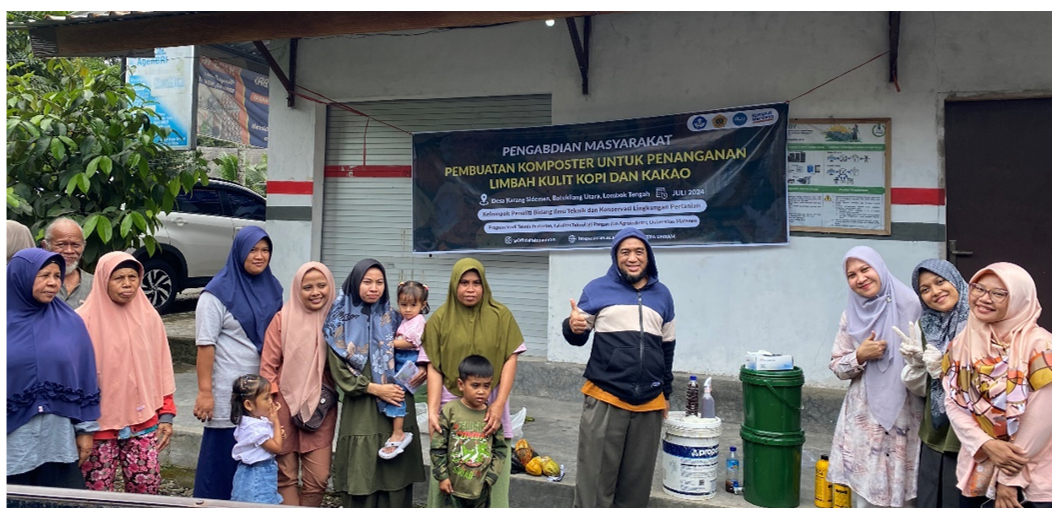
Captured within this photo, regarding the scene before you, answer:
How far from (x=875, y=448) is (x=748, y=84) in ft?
9.45

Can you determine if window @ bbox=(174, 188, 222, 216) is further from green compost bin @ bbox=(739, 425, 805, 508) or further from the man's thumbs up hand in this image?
green compost bin @ bbox=(739, 425, 805, 508)

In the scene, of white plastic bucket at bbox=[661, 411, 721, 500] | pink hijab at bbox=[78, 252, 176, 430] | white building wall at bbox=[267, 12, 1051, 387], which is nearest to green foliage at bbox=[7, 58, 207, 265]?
white building wall at bbox=[267, 12, 1051, 387]

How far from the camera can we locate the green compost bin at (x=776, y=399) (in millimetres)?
3928

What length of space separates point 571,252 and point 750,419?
2286mm

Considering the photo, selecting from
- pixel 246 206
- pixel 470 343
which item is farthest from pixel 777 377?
pixel 246 206

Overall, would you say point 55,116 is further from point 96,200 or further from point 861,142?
point 861,142

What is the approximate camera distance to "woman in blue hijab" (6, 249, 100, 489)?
3.08 m

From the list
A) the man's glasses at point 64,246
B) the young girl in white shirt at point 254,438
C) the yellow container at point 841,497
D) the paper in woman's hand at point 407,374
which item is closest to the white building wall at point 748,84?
the yellow container at point 841,497

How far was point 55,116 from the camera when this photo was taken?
17.2ft

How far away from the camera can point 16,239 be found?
3771mm

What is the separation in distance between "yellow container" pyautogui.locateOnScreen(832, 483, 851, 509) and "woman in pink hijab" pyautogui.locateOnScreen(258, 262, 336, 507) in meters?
2.38

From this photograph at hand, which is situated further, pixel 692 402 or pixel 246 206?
pixel 246 206

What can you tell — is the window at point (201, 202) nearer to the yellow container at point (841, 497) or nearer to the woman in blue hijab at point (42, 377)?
the woman in blue hijab at point (42, 377)

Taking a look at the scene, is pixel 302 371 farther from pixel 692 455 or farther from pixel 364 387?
pixel 692 455
